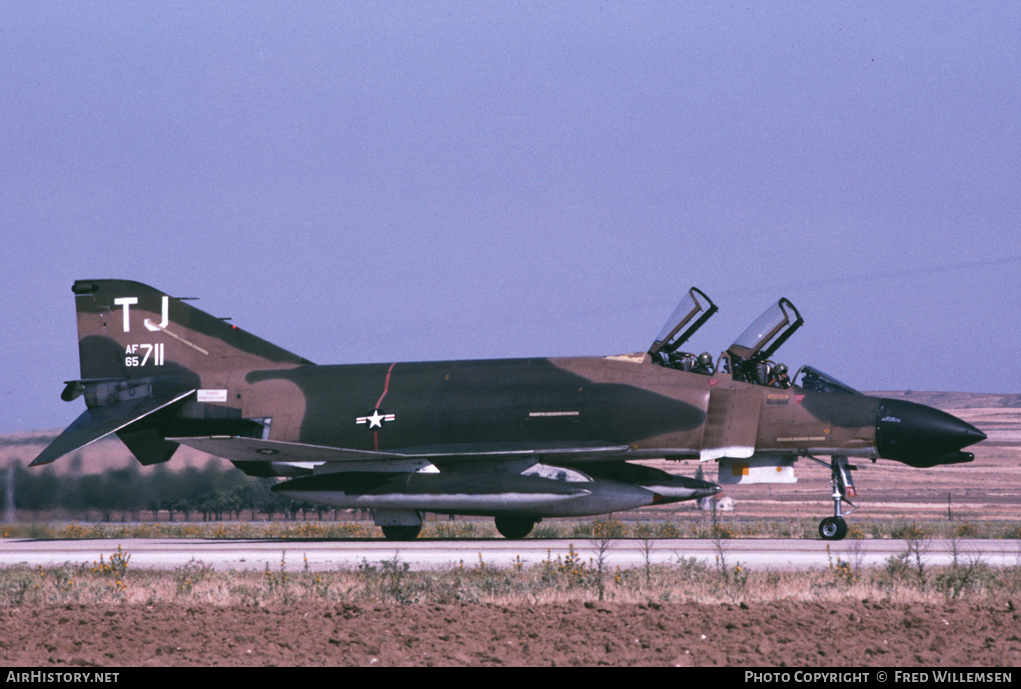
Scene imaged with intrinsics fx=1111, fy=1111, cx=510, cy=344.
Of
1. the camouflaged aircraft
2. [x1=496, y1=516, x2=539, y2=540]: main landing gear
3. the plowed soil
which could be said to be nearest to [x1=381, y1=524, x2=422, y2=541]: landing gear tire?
the camouflaged aircraft

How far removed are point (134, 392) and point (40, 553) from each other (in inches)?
245

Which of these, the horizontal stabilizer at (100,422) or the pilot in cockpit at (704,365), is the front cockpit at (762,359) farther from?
the horizontal stabilizer at (100,422)

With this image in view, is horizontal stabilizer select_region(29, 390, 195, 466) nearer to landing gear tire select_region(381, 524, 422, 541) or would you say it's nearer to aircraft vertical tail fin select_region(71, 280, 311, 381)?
aircraft vertical tail fin select_region(71, 280, 311, 381)

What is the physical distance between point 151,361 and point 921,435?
1716 cm

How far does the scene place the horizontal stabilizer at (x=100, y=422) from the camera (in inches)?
939

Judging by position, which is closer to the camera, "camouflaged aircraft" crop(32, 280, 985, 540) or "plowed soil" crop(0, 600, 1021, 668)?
"plowed soil" crop(0, 600, 1021, 668)

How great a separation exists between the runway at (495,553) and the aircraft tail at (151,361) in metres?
4.15

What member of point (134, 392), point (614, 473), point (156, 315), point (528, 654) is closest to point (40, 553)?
point (134, 392)

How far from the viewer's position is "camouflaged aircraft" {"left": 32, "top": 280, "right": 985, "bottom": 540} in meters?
20.3

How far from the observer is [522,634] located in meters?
9.54

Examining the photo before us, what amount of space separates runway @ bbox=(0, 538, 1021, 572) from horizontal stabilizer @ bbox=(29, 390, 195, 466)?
2633 millimetres

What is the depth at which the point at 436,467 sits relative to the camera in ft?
74.7
